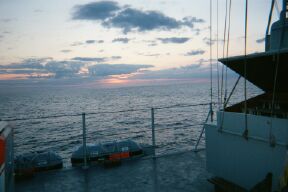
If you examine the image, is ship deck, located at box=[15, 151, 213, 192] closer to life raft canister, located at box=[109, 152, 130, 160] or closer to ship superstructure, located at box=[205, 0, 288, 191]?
life raft canister, located at box=[109, 152, 130, 160]

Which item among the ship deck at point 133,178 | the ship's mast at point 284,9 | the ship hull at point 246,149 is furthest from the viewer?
the ship deck at point 133,178

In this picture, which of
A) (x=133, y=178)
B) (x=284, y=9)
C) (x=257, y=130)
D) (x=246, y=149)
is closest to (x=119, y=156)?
(x=133, y=178)

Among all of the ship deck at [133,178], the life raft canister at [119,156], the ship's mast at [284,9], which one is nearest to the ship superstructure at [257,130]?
the ship's mast at [284,9]

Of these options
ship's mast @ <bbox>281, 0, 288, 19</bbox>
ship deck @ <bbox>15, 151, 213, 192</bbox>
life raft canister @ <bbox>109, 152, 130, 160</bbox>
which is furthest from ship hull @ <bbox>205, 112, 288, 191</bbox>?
life raft canister @ <bbox>109, 152, 130, 160</bbox>

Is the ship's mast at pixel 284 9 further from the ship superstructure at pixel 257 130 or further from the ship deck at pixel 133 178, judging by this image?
the ship deck at pixel 133 178

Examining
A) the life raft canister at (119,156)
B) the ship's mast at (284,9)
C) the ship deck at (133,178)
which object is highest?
the ship's mast at (284,9)

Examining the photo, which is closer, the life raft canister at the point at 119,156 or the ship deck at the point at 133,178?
the ship deck at the point at 133,178

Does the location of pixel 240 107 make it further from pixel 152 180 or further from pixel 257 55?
pixel 152 180

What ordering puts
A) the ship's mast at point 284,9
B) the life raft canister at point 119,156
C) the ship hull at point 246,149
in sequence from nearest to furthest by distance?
1. the ship hull at point 246,149
2. the ship's mast at point 284,9
3. the life raft canister at point 119,156

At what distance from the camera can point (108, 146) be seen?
7.91 m

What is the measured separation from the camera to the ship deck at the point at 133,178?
527 centimetres

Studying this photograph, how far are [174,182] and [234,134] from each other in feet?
5.77

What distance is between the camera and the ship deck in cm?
527

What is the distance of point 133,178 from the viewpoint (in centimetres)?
573
